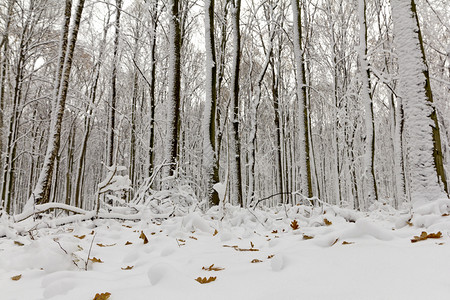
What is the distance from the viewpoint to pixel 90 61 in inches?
571

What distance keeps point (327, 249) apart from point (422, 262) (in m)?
0.52

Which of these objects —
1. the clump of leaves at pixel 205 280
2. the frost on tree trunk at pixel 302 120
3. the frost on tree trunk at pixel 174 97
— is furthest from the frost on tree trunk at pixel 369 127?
the clump of leaves at pixel 205 280

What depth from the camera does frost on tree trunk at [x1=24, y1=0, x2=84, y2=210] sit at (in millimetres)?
5168

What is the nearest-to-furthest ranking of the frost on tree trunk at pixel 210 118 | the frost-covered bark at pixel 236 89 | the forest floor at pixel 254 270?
the forest floor at pixel 254 270
the frost on tree trunk at pixel 210 118
the frost-covered bark at pixel 236 89

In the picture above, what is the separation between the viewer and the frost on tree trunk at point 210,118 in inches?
230

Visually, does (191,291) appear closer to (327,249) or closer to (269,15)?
(327,249)

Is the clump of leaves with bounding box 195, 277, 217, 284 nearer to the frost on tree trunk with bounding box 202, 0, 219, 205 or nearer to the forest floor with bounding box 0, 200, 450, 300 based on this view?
the forest floor with bounding box 0, 200, 450, 300

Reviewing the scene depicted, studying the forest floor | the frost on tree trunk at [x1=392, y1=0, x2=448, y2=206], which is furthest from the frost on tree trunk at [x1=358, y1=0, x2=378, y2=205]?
the forest floor

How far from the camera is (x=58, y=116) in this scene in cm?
575

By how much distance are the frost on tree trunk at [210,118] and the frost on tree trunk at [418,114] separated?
339cm

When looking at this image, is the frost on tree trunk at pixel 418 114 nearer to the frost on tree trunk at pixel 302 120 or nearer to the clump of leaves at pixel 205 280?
the clump of leaves at pixel 205 280

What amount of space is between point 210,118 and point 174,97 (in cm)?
89

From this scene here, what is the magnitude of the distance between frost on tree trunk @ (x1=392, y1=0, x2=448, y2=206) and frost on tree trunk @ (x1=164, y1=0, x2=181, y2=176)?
3.83 m

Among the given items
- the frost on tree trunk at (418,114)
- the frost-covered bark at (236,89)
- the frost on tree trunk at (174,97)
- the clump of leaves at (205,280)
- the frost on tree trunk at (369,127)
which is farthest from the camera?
the frost on tree trunk at (369,127)
